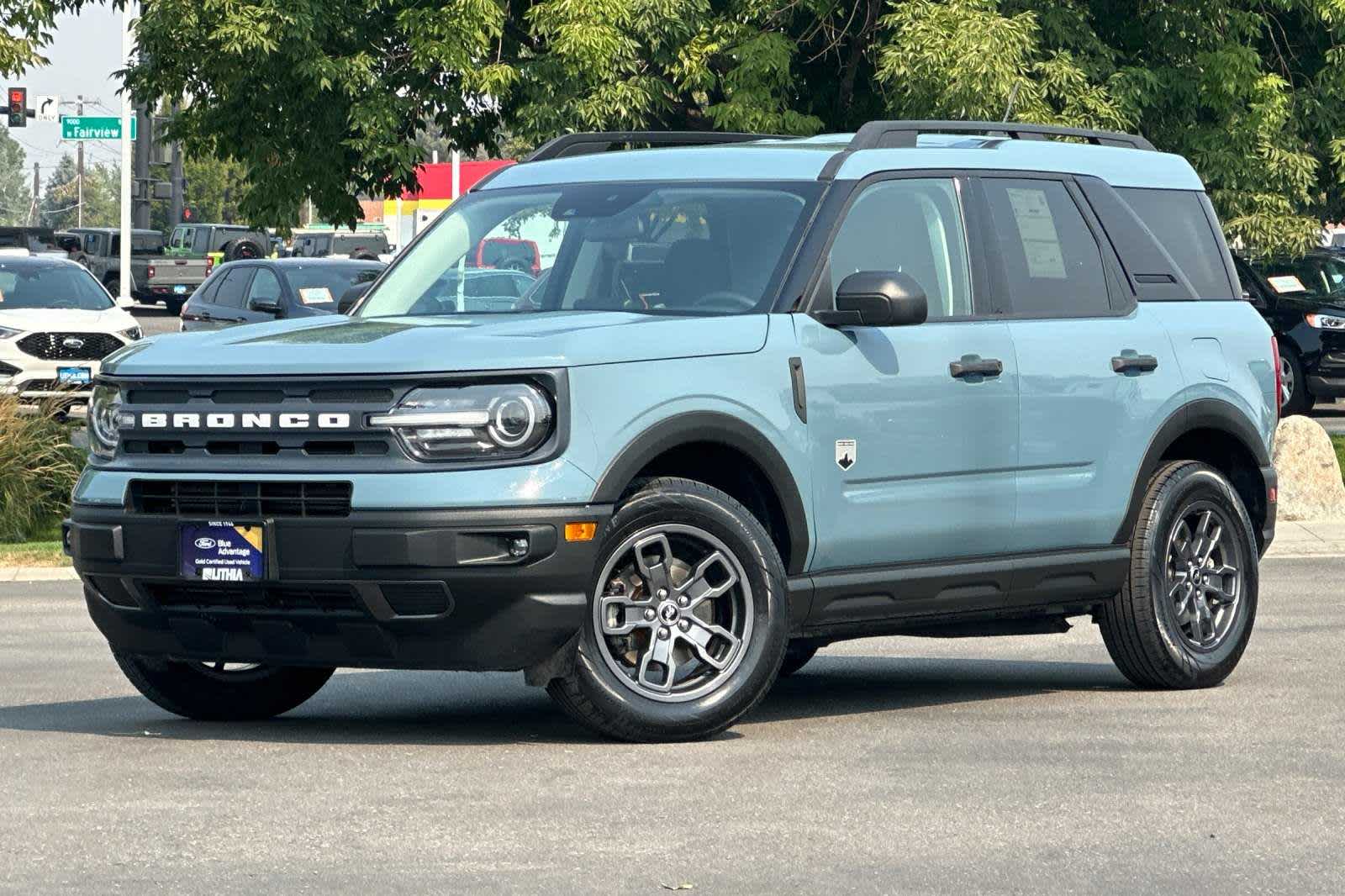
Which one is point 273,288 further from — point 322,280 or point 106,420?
point 106,420

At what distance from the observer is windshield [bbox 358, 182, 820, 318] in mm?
8680

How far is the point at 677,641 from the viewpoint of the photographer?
8.12 meters

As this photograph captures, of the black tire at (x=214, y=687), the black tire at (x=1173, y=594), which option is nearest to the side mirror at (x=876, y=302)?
the black tire at (x=1173, y=594)

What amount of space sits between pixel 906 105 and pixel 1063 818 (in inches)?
621

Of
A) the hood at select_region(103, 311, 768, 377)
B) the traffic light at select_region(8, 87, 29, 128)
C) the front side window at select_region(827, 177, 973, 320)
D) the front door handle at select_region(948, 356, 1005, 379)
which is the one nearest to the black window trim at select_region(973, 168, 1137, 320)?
the front side window at select_region(827, 177, 973, 320)

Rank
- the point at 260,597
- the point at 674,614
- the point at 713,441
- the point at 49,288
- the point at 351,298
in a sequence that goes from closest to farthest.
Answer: the point at 260,597 → the point at 674,614 → the point at 713,441 → the point at 351,298 → the point at 49,288

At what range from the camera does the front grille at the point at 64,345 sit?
956 inches

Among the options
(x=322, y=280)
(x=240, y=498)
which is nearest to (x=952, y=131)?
(x=240, y=498)

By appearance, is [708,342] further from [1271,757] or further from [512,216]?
[1271,757]

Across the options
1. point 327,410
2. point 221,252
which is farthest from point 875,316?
point 221,252

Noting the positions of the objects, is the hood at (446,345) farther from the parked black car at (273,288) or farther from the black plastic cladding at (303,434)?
the parked black car at (273,288)

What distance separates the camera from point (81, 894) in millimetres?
5930

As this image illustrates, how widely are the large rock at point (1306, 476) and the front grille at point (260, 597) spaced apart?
1187 centimetres

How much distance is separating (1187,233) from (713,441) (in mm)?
2938
